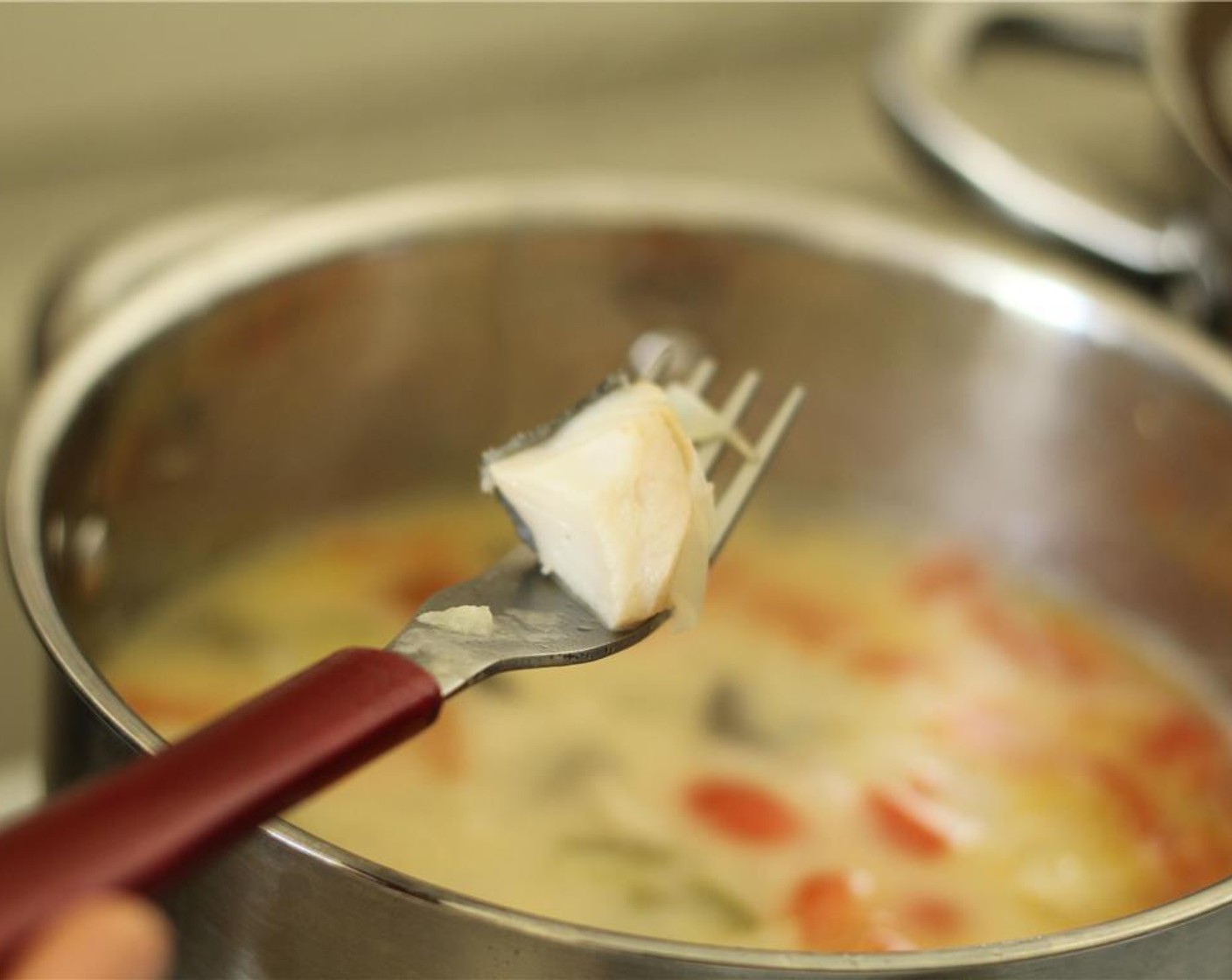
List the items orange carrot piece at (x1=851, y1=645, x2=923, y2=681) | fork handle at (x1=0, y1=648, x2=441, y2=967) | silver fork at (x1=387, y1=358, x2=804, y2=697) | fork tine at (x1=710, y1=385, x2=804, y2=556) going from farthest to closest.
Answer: orange carrot piece at (x1=851, y1=645, x2=923, y2=681)
fork tine at (x1=710, y1=385, x2=804, y2=556)
silver fork at (x1=387, y1=358, x2=804, y2=697)
fork handle at (x1=0, y1=648, x2=441, y2=967)

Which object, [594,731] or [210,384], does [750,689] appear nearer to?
[594,731]

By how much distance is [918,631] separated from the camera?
796mm

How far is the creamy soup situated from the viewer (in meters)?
0.62

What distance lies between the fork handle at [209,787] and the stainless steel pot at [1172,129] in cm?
43

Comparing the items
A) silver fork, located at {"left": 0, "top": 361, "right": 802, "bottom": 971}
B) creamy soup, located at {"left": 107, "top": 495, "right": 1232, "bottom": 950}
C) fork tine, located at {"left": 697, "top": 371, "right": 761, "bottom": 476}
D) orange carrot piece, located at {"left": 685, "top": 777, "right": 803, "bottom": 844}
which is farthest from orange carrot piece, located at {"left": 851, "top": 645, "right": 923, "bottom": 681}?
silver fork, located at {"left": 0, "top": 361, "right": 802, "bottom": 971}

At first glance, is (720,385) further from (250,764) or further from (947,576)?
(250,764)

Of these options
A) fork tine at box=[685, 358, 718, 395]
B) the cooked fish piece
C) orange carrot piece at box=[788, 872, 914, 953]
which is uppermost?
the cooked fish piece

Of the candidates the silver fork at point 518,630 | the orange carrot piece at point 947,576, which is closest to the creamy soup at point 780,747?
the orange carrot piece at point 947,576

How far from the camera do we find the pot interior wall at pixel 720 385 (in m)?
0.72

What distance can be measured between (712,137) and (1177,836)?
68 centimetres

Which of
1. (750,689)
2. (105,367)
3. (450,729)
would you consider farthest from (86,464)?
(750,689)

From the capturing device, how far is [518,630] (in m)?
0.46

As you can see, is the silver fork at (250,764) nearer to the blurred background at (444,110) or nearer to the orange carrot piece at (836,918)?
the orange carrot piece at (836,918)

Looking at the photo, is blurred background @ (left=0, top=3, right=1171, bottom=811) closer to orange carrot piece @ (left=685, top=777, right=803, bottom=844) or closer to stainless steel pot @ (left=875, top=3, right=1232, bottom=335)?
stainless steel pot @ (left=875, top=3, right=1232, bottom=335)
